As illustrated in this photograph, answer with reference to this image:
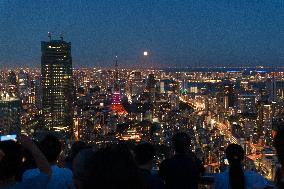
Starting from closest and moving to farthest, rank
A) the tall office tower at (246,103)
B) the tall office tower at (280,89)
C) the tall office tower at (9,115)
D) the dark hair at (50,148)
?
the dark hair at (50,148) → the tall office tower at (9,115) → the tall office tower at (246,103) → the tall office tower at (280,89)

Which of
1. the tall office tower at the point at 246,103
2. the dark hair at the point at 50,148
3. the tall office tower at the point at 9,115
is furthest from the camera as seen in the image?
the tall office tower at the point at 246,103

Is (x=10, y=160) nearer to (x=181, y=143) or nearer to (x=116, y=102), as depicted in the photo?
(x=181, y=143)

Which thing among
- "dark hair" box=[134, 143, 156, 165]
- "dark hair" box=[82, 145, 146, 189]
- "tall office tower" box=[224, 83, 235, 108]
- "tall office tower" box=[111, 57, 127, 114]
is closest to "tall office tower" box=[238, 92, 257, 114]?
"tall office tower" box=[224, 83, 235, 108]

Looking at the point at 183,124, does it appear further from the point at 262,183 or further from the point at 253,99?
the point at 262,183

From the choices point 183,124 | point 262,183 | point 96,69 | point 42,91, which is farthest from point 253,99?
point 262,183

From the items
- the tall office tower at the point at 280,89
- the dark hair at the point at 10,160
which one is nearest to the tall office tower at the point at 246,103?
the tall office tower at the point at 280,89

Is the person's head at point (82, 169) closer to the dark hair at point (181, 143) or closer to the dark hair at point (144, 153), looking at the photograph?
the dark hair at point (144, 153)

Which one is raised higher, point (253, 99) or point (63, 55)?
point (63, 55)

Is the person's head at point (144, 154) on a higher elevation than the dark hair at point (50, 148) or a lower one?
lower
